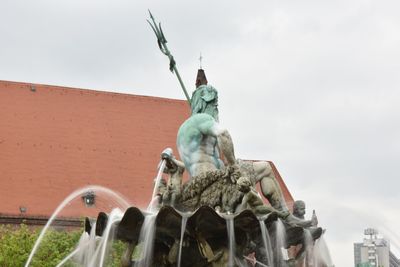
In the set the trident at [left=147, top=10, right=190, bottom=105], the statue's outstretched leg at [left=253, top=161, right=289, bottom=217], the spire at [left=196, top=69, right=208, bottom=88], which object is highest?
the spire at [left=196, top=69, right=208, bottom=88]

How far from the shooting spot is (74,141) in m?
41.6

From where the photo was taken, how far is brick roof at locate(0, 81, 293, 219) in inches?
1521

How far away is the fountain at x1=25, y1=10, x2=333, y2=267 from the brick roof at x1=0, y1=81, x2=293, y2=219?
27082 mm

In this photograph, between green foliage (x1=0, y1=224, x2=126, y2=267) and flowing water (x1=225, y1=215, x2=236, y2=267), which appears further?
green foliage (x1=0, y1=224, x2=126, y2=267)

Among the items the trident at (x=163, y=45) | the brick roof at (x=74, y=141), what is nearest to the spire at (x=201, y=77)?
the brick roof at (x=74, y=141)

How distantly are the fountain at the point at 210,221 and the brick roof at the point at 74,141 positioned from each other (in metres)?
27.1

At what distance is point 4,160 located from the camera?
3919 centimetres

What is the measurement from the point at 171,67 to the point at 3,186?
2835 cm

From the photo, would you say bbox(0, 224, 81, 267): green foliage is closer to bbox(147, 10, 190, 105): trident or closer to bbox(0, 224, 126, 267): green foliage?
bbox(0, 224, 126, 267): green foliage

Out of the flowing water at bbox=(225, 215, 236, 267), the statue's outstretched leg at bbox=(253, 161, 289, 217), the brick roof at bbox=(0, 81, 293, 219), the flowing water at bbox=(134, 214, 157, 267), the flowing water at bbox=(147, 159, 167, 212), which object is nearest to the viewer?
the flowing water at bbox=(225, 215, 236, 267)

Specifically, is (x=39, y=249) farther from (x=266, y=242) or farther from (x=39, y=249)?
(x=266, y=242)

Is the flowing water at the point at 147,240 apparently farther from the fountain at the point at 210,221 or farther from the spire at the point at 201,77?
the spire at the point at 201,77

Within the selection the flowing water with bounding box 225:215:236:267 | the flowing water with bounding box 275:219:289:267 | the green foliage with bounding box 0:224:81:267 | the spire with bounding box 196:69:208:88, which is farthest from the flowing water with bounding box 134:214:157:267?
the spire with bounding box 196:69:208:88

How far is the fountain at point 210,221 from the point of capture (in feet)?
27.1
